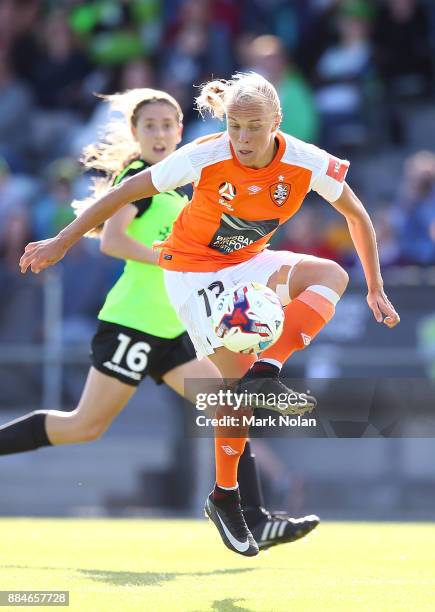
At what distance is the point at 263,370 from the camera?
585 cm

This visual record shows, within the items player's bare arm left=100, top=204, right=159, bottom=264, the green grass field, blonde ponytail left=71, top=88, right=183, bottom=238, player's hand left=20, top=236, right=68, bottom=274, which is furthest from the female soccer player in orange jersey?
blonde ponytail left=71, top=88, right=183, bottom=238

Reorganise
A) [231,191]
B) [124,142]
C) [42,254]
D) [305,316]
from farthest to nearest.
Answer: [124,142] < [305,316] < [231,191] < [42,254]

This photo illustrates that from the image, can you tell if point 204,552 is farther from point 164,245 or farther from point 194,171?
point 194,171

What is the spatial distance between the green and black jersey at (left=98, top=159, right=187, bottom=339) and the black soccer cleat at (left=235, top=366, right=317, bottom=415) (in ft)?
4.76

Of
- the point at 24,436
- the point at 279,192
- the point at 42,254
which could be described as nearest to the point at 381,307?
the point at 279,192

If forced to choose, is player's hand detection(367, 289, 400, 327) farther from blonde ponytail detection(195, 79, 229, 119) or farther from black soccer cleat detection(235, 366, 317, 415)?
blonde ponytail detection(195, 79, 229, 119)

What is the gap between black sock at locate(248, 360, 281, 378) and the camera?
583cm

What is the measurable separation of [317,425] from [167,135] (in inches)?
109

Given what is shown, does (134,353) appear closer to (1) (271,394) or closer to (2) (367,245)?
(2) (367,245)

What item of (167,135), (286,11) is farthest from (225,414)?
(286,11)

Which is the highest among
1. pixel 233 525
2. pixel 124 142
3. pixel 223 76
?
pixel 223 76

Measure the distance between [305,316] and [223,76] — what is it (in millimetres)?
7578

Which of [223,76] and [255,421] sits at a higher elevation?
[223,76]

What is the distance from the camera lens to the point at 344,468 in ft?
37.0
